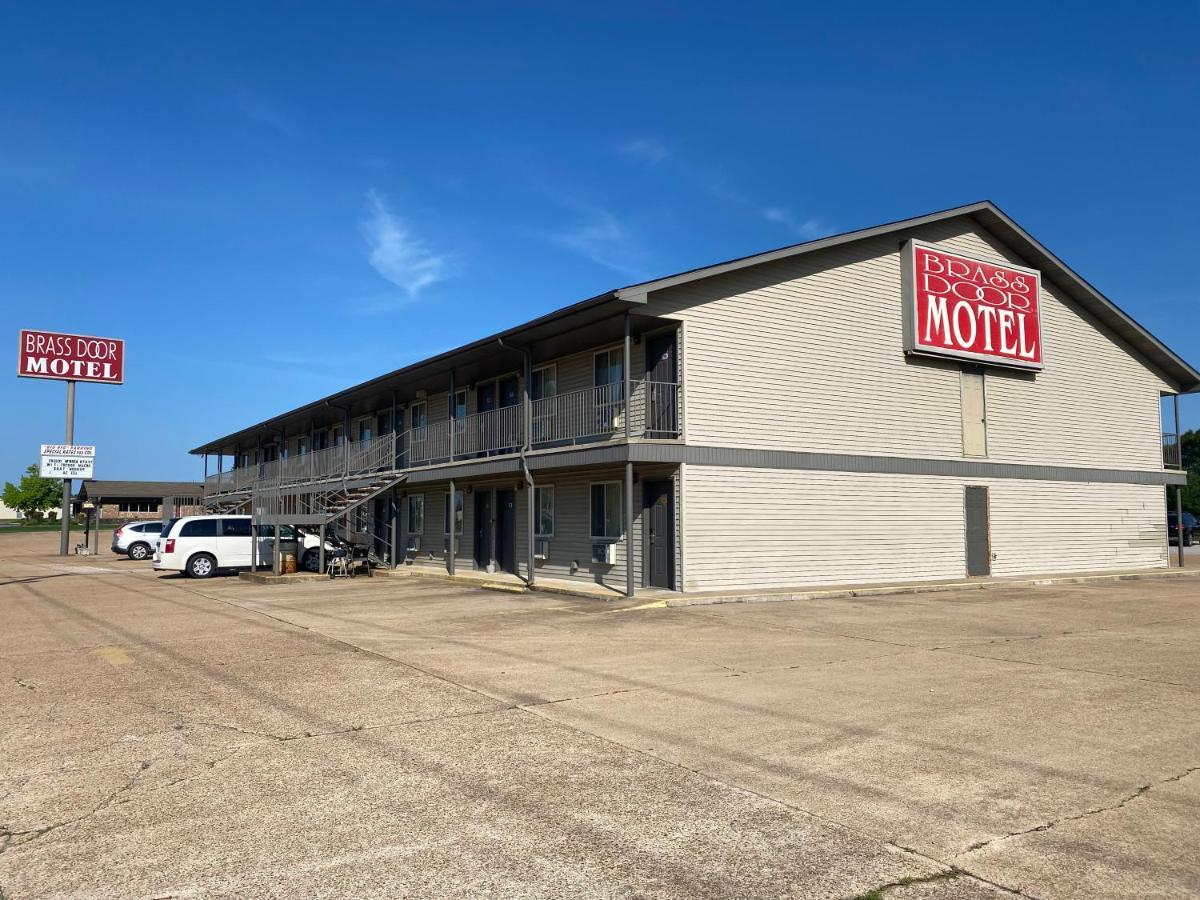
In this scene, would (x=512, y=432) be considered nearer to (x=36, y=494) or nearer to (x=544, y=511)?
(x=544, y=511)

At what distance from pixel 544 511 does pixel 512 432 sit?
2061mm

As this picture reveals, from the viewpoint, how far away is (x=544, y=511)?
21.8m

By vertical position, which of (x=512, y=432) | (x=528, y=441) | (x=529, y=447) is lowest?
(x=529, y=447)

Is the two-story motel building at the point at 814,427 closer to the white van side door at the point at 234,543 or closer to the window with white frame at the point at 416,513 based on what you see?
the window with white frame at the point at 416,513

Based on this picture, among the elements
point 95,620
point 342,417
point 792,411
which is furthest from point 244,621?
point 342,417

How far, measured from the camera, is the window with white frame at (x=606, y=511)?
19.0 meters

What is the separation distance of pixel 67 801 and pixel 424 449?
840 inches

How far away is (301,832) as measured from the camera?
4602 millimetres

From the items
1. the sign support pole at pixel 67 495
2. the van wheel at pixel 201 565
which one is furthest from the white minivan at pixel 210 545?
the sign support pole at pixel 67 495

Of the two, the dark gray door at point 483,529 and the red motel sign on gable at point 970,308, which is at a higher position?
the red motel sign on gable at point 970,308

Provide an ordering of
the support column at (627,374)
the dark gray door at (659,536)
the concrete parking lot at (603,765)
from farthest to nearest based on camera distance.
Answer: the dark gray door at (659,536)
the support column at (627,374)
the concrete parking lot at (603,765)

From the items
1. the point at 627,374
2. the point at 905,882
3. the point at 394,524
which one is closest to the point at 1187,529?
the point at 394,524

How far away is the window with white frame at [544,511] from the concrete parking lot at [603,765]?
9.59 metres

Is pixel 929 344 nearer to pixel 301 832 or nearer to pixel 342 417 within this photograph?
pixel 301 832
